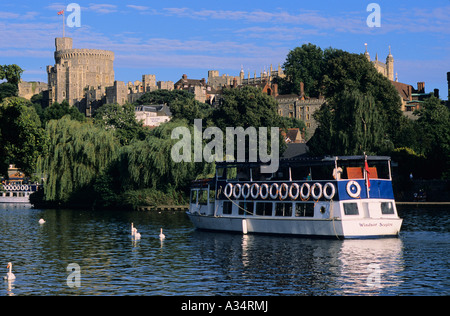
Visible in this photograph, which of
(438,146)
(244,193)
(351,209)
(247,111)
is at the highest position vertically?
(247,111)

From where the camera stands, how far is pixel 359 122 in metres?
84.7

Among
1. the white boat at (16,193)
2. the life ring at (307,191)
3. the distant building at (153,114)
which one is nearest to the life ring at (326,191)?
the life ring at (307,191)

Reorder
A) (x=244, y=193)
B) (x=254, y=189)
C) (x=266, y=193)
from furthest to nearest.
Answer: (x=244, y=193)
(x=254, y=189)
(x=266, y=193)

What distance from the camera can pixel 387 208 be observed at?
46469 millimetres

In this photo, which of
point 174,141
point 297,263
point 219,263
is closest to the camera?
point 297,263

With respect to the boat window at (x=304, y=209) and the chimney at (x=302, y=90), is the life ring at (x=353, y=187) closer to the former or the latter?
the boat window at (x=304, y=209)

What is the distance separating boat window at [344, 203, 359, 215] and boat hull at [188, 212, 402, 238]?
0.57 m

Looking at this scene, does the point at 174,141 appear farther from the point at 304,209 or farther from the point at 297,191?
the point at 304,209

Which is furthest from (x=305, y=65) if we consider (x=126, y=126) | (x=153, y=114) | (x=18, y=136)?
(x=18, y=136)

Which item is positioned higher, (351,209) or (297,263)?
(351,209)

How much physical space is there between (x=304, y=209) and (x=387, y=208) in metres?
5.46

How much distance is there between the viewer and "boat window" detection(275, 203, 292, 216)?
159 ft

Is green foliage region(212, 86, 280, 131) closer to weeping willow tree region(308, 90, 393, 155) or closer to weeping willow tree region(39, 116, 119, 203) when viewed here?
weeping willow tree region(308, 90, 393, 155)

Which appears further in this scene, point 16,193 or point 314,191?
point 16,193
